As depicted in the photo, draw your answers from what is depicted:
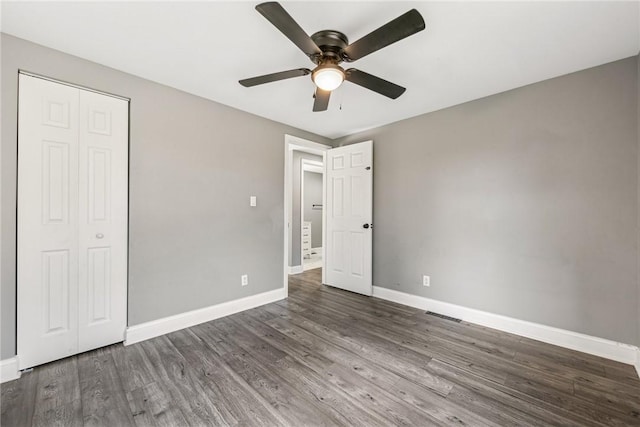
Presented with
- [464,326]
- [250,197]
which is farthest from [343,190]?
[464,326]

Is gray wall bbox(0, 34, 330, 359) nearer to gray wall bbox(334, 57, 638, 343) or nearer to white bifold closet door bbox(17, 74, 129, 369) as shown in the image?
white bifold closet door bbox(17, 74, 129, 369)

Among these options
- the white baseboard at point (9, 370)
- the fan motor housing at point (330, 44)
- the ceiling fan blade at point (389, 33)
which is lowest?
the white baseboard at point (9, 370)

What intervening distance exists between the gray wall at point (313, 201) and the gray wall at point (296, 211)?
150 centimetres

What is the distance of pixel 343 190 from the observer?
4.05m

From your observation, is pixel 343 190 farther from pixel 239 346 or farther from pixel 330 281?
pixel 239 346

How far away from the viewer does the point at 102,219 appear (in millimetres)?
2271

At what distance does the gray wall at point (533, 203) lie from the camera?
7.07 ft

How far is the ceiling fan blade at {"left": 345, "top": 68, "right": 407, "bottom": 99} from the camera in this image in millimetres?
1821

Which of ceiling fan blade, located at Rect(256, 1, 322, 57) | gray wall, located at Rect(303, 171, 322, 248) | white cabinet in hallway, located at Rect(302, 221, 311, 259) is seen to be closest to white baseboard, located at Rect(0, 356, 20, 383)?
ceiling fan blade, located at Rect(256, 1, 322, 57)

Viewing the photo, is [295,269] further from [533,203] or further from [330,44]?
[330,44]

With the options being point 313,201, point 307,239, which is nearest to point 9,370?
point 307,239

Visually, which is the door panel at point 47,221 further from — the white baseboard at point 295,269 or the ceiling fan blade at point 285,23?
the white baseboard at point 295,269

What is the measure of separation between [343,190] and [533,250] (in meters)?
2.38

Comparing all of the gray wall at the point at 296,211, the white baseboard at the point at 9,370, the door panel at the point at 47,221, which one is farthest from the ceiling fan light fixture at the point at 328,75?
the gray wall at the point at 296,211
